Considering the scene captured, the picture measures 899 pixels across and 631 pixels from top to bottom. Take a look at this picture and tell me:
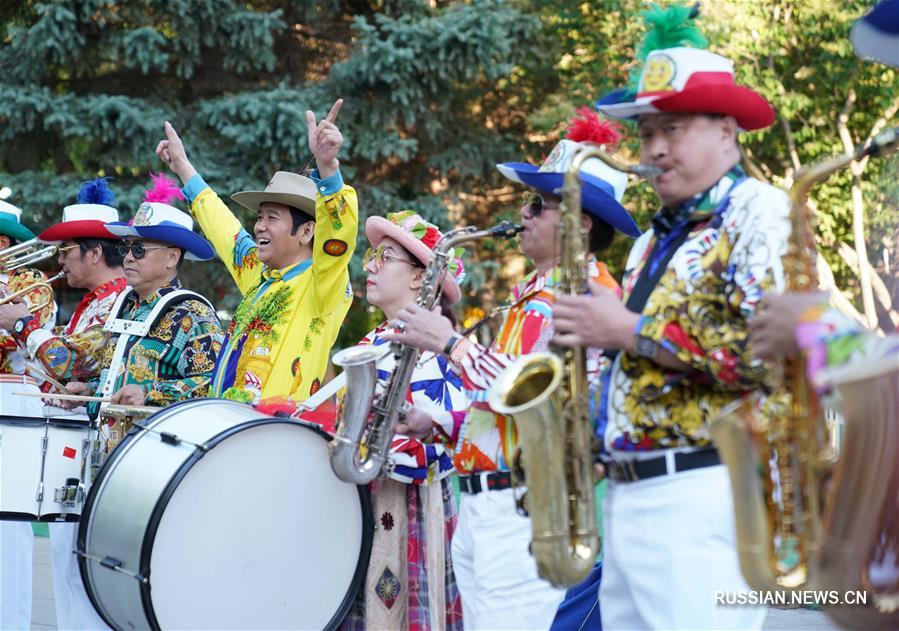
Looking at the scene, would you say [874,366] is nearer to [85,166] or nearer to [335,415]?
[335,415]

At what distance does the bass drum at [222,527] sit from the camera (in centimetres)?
420

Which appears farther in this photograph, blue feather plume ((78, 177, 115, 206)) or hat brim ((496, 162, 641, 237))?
blue feather plume ((78, 177, 115, 206))

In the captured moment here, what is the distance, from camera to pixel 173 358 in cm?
561

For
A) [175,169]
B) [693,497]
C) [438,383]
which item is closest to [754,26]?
[175,169]

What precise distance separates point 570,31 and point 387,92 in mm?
4188

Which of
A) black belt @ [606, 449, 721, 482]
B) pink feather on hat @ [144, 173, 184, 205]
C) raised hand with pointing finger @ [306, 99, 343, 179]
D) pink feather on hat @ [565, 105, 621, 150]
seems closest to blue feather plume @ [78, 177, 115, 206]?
pink feather on hat @ [144, 173, 184, 205]

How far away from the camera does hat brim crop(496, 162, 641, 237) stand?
403 cm

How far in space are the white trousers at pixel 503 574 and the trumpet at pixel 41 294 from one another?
11.4ft

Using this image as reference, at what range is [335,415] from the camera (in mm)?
4734

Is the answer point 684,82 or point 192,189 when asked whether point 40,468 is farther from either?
point 684,82

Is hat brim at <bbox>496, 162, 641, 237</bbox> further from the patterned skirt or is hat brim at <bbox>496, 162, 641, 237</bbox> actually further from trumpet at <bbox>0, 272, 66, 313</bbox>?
trumpet at <bbox>0, 272, 66, 313</bbox>

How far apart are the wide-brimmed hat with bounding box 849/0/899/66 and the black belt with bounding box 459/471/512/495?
1.71 m

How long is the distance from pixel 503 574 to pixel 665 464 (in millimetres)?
984

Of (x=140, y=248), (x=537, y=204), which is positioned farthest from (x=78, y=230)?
(x=537, y=204)
